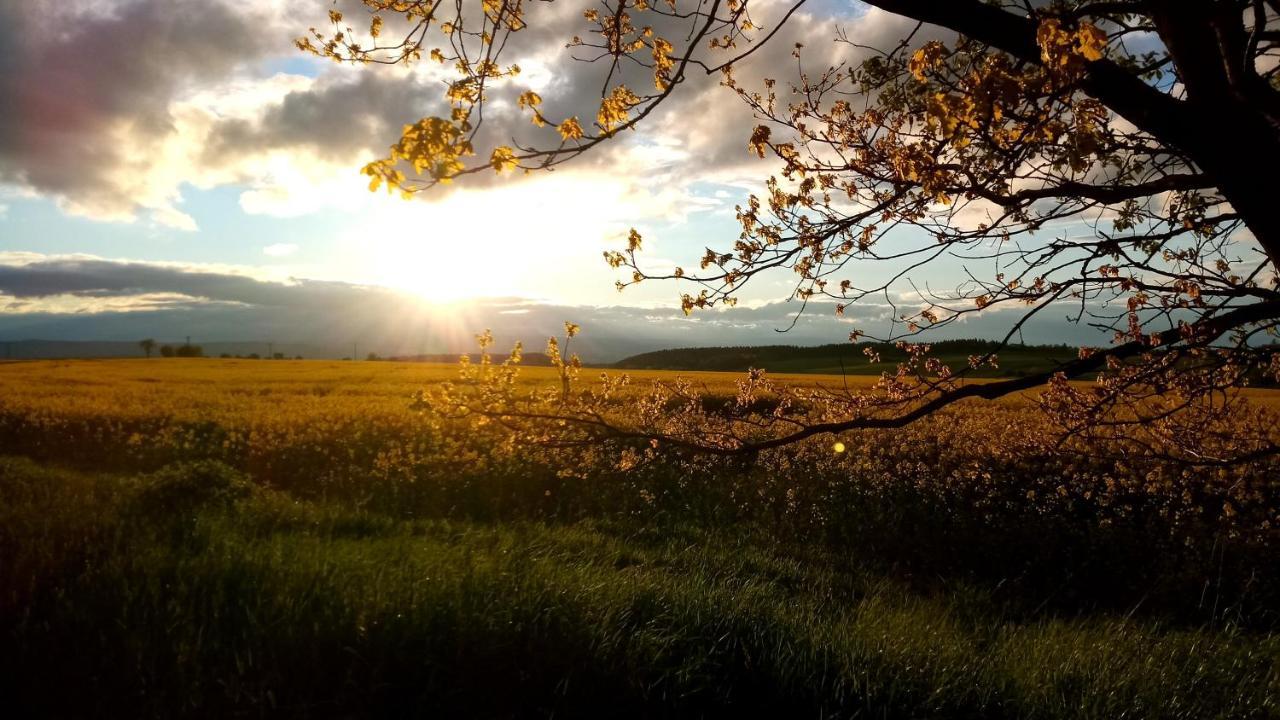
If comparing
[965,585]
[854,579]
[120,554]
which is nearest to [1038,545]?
[965,585]

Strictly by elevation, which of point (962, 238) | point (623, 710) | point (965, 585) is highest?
point (962, 238)

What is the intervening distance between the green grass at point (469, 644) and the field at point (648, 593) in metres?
0.02

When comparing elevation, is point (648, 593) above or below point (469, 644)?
below

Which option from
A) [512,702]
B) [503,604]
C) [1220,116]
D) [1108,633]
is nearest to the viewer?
[1220,116]

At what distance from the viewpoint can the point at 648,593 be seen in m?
5.71

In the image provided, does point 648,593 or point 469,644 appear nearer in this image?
point 469,644

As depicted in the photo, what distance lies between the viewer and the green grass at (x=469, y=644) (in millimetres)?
4039

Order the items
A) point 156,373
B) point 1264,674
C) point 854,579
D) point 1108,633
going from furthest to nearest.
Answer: point 156,373 → point 854,579 → point 1108,633 → point 1264,674

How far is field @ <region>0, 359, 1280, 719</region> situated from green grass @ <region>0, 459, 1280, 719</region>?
0.02 m

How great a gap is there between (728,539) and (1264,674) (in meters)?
6.08

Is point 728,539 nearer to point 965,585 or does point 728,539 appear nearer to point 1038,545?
point 965,585

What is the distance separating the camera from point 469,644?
436 centimetres

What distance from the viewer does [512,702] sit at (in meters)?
4.07

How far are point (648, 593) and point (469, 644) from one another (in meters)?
1.76
